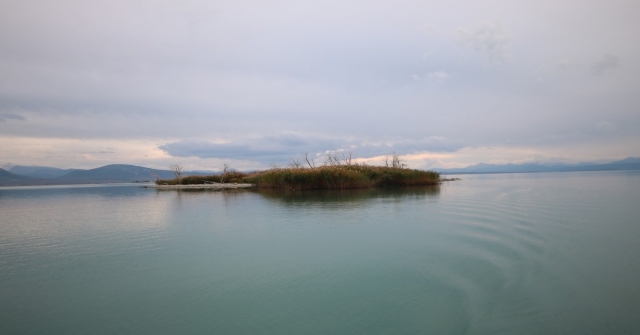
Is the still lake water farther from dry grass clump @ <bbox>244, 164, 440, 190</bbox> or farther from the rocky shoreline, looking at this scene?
the rocky shoreline

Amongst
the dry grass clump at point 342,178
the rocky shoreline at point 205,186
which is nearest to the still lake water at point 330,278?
the dry grass clump at point 342,178

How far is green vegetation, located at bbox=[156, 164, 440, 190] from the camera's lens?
972 inches

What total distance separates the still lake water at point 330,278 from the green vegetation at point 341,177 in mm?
15669

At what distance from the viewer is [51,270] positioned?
5.48 m

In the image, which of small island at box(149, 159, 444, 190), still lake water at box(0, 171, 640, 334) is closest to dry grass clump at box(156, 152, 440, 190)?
small island at box(149, 159, 444, 190)

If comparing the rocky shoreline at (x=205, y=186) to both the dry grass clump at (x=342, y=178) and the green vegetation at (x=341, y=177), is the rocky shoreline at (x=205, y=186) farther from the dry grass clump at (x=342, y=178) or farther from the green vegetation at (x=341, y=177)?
the dry grass clump at (x=342, y=178)

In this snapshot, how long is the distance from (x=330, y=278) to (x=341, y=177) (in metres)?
19.9

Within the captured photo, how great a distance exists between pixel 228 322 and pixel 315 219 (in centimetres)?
668

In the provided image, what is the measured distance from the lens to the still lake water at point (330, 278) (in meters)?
3.52

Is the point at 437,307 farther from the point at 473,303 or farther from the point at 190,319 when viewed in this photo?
the point at 190,319

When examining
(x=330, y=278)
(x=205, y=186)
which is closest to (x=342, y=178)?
(x=205, y=186)

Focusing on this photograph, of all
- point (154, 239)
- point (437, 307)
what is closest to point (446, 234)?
point (437, 307)

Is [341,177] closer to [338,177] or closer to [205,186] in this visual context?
[338,177]

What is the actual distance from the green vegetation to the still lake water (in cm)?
1567
